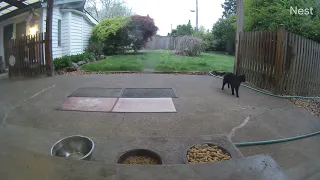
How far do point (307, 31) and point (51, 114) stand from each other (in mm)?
7344

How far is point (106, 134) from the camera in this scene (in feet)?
9.57

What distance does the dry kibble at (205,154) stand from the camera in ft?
7.13

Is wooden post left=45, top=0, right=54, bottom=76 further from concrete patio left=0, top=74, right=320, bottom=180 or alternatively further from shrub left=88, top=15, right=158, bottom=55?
shrub left=88, top=15, right=158, bottom=55

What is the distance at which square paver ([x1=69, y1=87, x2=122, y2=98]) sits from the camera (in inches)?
189

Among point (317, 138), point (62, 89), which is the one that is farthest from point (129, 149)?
point (62, 89)

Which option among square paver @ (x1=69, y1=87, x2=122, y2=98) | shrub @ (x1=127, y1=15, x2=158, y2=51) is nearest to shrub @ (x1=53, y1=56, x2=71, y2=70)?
square paver @ (x1=69, y1=87, x2=122, y2=98)

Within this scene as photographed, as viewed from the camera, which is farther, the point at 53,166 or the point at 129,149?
the point at 129,149

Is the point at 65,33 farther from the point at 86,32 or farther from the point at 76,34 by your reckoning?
the point at 86,32

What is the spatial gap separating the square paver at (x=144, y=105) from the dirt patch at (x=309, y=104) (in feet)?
8.15

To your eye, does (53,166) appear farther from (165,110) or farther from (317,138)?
(317,138)

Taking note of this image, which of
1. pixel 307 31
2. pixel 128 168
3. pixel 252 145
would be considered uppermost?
pixel 307 31

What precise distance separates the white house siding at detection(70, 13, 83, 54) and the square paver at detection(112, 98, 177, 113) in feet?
23.7

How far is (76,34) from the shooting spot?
1106 cm

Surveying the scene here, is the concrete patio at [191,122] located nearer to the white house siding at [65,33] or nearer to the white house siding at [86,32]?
the white house siding at [65,33]
